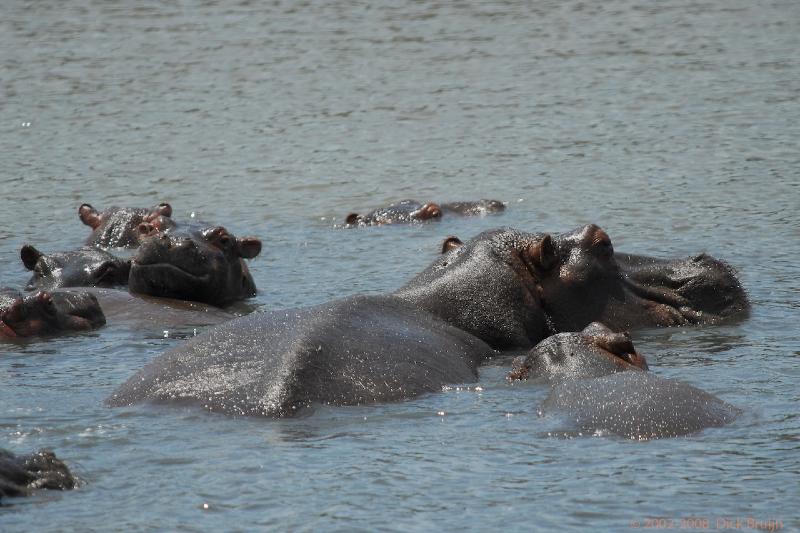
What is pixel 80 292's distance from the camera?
10.1 metres

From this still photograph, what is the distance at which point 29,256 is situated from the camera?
11484 millimetres

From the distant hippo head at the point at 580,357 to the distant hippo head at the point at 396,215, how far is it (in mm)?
6951

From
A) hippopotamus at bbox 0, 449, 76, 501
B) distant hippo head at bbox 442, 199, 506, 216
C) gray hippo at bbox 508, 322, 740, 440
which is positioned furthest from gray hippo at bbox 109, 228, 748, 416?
distant hippo head at bbox 442, 199, 506, 216

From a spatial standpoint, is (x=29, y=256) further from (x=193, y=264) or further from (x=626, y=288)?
(x=626, y=288)

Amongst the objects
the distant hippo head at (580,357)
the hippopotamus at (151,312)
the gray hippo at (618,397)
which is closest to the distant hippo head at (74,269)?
the hippopotamus at (151,312)

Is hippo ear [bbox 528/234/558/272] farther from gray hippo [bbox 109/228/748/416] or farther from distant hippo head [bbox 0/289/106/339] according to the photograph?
distant hippo head [bbox 0/289/106/339]

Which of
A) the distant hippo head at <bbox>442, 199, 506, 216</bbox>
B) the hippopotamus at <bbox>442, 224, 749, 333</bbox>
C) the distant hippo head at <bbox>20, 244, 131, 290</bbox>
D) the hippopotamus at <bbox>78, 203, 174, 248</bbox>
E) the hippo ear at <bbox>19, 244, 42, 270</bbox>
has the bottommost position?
the distant hippo head at <bbox>442, 199, 506, 216</bbox>

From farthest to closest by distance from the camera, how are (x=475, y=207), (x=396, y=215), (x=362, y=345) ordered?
(x=475, y=207) < (x=396, y=215) < (x=362, y=345)

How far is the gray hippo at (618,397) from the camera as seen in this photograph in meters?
6.47

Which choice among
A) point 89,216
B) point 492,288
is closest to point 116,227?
point 89,216

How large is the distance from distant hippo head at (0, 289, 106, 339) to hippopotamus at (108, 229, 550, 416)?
7.67 ft

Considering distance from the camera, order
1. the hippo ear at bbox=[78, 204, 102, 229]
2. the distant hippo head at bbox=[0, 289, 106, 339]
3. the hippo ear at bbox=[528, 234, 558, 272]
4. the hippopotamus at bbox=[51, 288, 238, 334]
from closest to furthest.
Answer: the hippo ear at bbox=[528, 234, 558, 272], the distant hippo head at bbox=[0, 289, 106, 339], the hippopotamus at bbox=[51, 288, 238, 334], the hippo ear at bbox=[78, 204, 102, 229]

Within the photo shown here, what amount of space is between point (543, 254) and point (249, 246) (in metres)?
3.29

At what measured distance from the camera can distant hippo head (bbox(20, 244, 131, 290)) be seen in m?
11.3
